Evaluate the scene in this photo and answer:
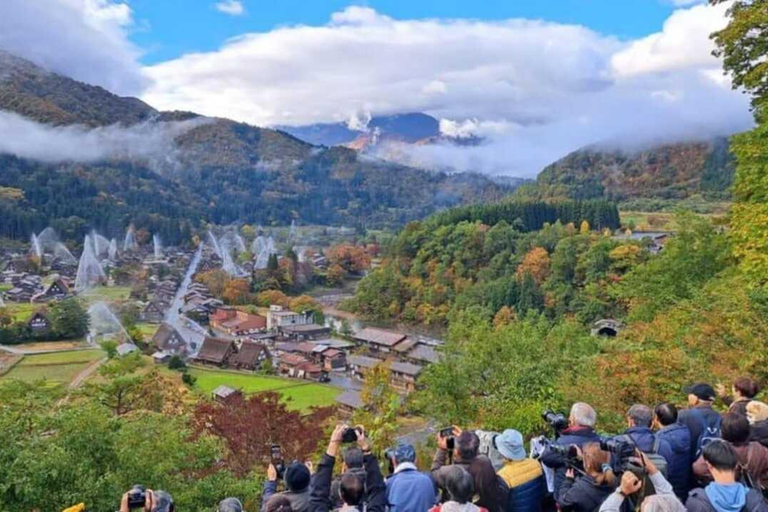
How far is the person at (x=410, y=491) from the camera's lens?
9.37 ft

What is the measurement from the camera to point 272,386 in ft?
79.3

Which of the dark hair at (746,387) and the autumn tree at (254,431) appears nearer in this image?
the dark hair at (746,387)

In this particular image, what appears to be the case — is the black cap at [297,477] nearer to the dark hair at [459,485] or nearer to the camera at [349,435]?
the camera at [349,435]

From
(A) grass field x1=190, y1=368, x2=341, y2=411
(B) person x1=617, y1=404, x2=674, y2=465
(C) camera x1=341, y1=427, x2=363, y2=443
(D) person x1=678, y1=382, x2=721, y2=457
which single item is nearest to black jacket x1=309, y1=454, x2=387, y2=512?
(C) camera x1=341, y1=427, x2=363, y2=443

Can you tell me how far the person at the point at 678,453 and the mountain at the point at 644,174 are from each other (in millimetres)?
72440

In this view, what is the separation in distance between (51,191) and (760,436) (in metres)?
85.0

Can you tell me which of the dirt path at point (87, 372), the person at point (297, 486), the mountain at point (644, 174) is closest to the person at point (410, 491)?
the person at point (297, 486)

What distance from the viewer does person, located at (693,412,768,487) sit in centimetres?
283

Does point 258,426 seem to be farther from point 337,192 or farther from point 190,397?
point 337,192

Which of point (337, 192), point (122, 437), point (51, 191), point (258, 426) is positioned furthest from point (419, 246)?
point (337, 192)

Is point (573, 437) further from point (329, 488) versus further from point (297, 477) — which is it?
point (297, 477)

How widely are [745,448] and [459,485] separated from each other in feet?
5.27

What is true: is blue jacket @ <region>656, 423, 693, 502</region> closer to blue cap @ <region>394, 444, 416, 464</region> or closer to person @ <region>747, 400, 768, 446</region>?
person @ <region>747, 400, 768, 446</region>

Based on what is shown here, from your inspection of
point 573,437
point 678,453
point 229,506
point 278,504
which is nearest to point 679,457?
point 678,453
